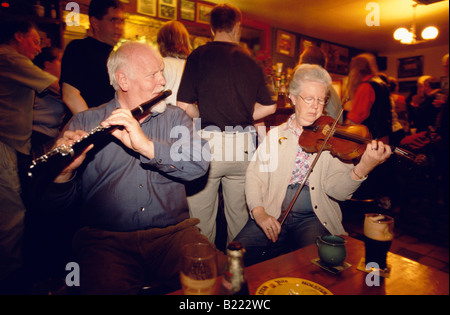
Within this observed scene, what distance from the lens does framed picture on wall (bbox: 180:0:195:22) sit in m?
4.58

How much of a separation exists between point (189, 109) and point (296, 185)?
1088 millimetres

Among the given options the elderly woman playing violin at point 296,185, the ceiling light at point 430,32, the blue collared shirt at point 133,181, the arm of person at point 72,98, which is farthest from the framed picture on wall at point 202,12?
the ceiling light at point 430,32

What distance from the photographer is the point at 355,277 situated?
1057 mm

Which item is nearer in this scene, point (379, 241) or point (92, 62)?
point (379, 241)

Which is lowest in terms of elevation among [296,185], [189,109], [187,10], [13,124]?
[296,185]

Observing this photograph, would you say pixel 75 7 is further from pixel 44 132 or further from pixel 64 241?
pixel 64 241

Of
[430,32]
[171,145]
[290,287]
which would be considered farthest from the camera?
[430,32]

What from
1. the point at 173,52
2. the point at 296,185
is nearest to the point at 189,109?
the point at 173,52

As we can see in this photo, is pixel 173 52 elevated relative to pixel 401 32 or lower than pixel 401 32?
lower

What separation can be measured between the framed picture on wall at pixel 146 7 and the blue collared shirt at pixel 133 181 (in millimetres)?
3229

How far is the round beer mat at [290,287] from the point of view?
3.13 feet

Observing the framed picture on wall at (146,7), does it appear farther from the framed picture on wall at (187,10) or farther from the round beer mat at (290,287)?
the round beer mat at (290,287)

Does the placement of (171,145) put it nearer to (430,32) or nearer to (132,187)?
(132,187)

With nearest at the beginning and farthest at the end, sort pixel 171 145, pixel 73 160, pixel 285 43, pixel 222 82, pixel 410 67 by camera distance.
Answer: pixel 73 160 < pixel 171 145 < pixel 222 82 < pixel 285 43 < pixel 410 67
